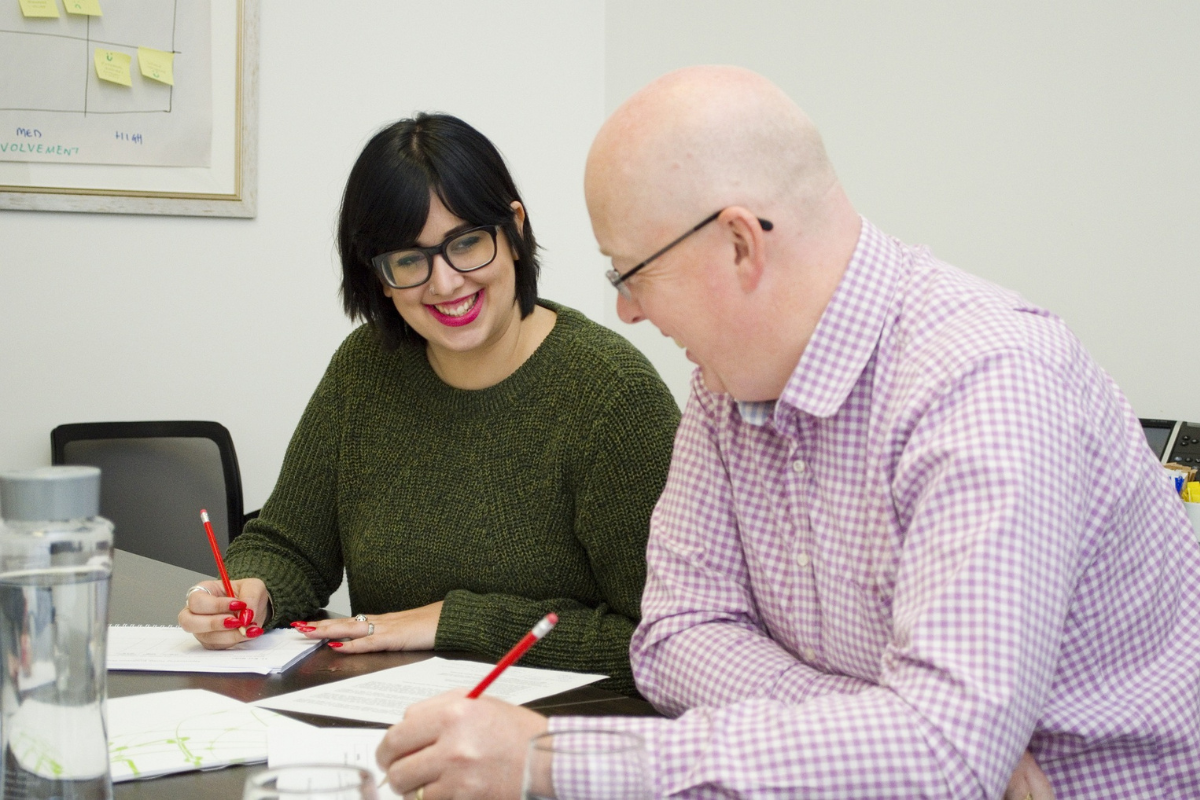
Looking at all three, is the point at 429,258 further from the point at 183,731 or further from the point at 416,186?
the point at 183,731

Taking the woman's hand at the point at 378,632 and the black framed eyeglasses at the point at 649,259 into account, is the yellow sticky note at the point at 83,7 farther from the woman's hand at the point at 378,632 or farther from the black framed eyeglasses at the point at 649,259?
the black framed eyeglasses at the point at 649,259

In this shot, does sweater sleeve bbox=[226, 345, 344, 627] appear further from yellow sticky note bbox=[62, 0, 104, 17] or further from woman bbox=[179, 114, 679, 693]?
yellow sticky note bbox=[62, 0, 104, 17]

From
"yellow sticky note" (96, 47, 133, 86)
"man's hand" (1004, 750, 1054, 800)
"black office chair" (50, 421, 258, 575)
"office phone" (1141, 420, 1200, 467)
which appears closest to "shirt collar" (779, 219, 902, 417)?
"man's hand" (1004, 750, 1054, 800)

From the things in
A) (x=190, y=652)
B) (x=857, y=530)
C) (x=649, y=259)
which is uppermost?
(x=649, y=259)

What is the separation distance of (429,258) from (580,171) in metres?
2.01

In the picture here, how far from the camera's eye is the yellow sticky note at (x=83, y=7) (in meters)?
2.86

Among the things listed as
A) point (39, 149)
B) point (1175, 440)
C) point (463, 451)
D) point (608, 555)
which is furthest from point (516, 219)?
point (39, 149)

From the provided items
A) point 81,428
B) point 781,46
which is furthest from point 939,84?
point 81,428


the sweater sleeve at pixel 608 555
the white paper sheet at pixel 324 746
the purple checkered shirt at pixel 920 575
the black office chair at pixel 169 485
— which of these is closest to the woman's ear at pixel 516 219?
the sweater sleeve at pixel 608 555

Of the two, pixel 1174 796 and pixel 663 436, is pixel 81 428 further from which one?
pixel 1174 796

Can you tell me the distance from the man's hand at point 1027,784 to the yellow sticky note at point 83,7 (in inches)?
111

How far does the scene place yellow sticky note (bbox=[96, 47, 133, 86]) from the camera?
2908 mm

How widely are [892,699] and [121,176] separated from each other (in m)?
2.70

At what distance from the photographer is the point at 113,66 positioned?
2.92m
